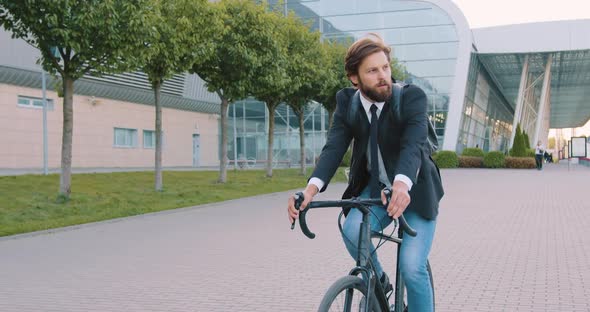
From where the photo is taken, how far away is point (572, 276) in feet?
21.5

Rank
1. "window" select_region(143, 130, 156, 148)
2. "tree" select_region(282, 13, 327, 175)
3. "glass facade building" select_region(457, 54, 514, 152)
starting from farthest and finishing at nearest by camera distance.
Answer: "glass facade building" select_region(457, 54, 514, 152) < "window" select_region(143, 130, 156, 148) < "tree" select_region(282, 13, 327, 175)

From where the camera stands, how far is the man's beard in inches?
122

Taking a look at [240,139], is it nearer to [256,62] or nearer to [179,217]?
[256,62]

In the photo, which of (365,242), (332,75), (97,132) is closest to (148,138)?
(97,132)

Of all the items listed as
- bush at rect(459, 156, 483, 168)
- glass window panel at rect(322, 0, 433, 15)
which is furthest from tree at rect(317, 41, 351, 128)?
glass window panel at rect(322, 0, 433, 15)

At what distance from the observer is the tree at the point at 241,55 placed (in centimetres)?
2097

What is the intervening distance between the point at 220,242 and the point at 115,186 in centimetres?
1098

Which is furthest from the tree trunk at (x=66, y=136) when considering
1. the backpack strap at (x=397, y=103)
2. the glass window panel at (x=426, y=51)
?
the glass window panel at (x=426, y=51)

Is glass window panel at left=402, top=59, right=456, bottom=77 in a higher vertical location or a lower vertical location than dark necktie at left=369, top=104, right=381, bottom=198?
higher

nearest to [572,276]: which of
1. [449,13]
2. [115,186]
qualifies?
[115,186]

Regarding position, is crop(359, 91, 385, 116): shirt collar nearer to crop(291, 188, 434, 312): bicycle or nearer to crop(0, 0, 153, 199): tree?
crop(291, 188, 434, 312): bicycle

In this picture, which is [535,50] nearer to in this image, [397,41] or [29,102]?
[397,41]

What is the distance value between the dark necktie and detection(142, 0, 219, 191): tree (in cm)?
1354

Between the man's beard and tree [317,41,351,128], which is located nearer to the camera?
the man's beard
